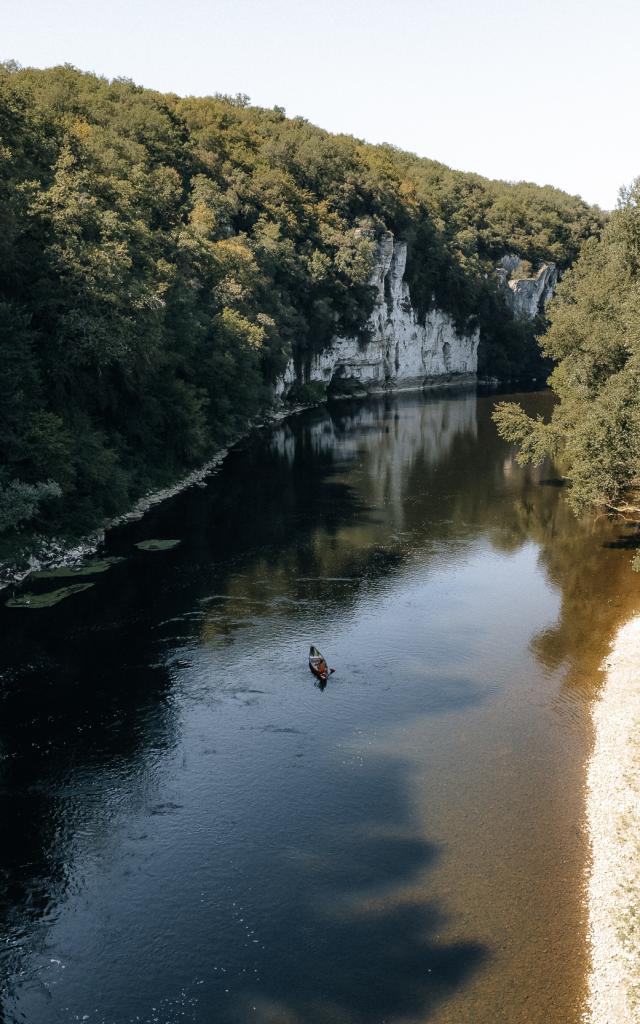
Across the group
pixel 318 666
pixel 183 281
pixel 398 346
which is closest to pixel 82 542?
pixel 318 666

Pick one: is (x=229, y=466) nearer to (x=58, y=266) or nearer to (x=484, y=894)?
(x=58, y=266)

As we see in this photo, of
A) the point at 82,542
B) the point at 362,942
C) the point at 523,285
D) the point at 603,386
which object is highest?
the point at 523,285

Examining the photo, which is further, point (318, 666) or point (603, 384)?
point (603, 384)

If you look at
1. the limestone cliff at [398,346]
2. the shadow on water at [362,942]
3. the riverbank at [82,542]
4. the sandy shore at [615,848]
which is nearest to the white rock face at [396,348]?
the limestone cliff at [398,346]

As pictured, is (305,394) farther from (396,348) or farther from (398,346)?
(398,346)

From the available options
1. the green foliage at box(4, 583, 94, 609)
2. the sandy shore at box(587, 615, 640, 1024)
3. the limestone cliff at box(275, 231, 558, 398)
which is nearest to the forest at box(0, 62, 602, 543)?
the limestone cliff at box(275, 231, 558, 398)

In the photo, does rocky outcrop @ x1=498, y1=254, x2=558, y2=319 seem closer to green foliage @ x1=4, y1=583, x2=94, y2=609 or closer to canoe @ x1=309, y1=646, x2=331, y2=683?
green foliage @ x1=4, y1=583, x2=94, y2=609
